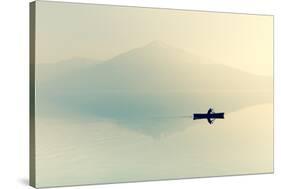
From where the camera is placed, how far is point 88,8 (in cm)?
773

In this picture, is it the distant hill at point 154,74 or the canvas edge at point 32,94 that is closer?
the canvas edge at point 32,94

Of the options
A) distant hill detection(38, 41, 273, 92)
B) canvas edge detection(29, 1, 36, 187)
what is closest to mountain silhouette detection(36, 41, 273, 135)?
distant hill detection(38, 41, 273, 92)

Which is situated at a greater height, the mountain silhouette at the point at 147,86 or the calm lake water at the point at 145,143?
the mountain silhouette at the point at 147,86

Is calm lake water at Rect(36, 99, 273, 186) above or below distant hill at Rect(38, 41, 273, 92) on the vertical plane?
below

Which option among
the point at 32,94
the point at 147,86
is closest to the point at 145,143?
the point at 147,86

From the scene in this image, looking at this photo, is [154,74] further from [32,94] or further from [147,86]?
[32,94]

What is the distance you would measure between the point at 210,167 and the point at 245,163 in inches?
19.8

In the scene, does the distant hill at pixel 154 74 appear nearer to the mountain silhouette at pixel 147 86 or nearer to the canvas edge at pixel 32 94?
the mountain silhouette at pixel 147 86

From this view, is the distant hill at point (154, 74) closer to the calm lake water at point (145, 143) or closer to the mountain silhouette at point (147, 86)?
the mountain silhouette at point (147, 86)

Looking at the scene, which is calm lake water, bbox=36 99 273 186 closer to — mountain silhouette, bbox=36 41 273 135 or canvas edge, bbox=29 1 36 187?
mountain silhouette, bbox=36 41 273 135

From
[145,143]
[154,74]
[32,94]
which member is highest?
[154,74]

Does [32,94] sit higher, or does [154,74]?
[154,74]

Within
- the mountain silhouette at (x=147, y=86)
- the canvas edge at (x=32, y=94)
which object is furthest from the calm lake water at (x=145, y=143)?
the canvas edge at (x=32, y=94)

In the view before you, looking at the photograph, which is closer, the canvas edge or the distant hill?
the canvas edge
